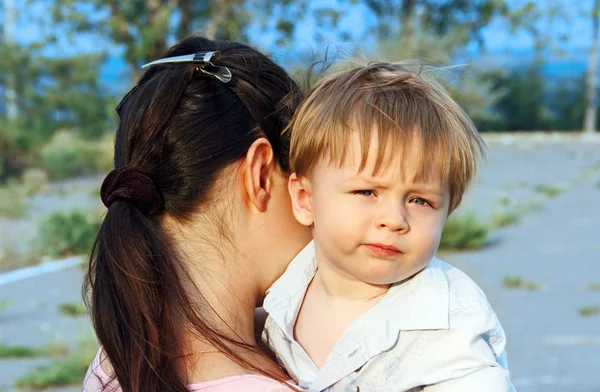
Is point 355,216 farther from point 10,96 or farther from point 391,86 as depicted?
point 10,96

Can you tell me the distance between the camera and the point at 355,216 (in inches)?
63.6

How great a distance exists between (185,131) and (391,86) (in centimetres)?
42

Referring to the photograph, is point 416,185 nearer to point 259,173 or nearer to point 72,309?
point 259,173

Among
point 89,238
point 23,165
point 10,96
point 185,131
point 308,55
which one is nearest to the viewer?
point 185,131

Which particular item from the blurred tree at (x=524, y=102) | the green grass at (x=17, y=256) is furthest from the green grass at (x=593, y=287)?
the blurred tree at (x=524, y=102)

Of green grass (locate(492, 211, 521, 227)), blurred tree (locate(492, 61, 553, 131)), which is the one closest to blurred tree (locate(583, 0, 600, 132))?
blurred tree (locate(492, 61, 553, 131))

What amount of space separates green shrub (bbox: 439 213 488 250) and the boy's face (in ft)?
17.8

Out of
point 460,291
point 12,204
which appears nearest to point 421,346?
point 460,291

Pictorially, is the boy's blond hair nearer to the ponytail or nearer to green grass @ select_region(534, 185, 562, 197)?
the ponytail

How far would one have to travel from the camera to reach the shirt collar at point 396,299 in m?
1.55

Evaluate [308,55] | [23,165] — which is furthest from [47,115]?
[308,55]

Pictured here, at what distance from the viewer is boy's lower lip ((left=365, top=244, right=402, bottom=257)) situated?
5.25 feet

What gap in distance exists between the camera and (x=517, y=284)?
6074 mm

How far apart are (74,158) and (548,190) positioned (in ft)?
20.0
